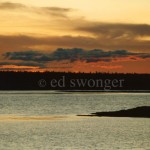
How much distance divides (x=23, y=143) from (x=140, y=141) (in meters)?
13.4

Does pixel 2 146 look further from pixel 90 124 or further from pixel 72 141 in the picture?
pixel 90 124

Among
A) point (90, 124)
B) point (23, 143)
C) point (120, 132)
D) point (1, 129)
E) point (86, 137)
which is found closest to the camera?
point (23, 143)

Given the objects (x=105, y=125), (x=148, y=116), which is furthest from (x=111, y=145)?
(x=148, y=116)

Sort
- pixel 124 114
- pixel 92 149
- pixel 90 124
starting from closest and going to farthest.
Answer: pixel 92 149, pixel 90 124, pixel 124 114

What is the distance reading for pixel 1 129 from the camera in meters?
80.3

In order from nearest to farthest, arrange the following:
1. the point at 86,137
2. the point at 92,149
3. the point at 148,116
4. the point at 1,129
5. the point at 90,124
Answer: the point at 92,149 < the point at 86,137 < the point at 1,129 < the point at 90,124 < the point at 148,116

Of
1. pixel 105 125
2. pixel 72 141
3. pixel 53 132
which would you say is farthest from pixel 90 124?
pixel 72 141

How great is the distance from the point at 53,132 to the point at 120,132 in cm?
889

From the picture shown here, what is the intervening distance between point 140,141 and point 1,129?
22.8m

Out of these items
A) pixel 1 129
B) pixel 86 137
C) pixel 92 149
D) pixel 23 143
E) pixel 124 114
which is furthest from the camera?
pixel 124 114

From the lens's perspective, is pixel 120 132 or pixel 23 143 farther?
pixel 120 132

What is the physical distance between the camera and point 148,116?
318ft

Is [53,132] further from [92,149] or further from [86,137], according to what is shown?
[92,149]

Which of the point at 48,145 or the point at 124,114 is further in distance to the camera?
the point at 124,114
